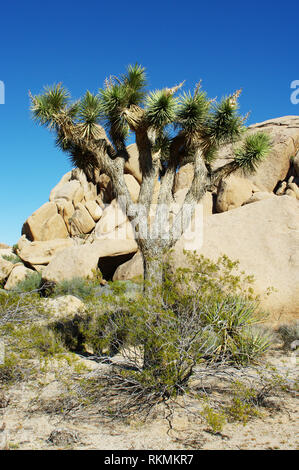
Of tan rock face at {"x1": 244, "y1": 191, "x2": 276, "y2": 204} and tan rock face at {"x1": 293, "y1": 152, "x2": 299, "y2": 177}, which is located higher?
tan rock face at {"x1": 293, "y1": 152, "x2": 299, "y2": 177}

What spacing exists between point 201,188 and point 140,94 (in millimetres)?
2864

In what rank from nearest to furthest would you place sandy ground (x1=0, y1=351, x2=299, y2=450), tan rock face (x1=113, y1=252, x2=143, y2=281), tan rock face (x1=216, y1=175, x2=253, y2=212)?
sandy ground (x1=0, y1=351, x2=299, y2=450)
tan rock face (x1=113, y1=252, x2=143, y2=281)
tan rock face (x1=216, y1=175, x2=253, y2=212)

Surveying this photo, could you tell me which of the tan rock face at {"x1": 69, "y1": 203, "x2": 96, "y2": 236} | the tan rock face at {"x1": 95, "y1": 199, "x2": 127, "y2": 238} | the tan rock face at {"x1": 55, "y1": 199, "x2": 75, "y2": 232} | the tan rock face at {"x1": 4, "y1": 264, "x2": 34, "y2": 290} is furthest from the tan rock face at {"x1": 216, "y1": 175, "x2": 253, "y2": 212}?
the tan rock face at {"x1": 4, "y1": 264, "x2": 34, "y2": 290}

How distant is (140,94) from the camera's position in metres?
8.91

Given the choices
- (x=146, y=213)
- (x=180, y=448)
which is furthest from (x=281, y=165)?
(x=180, y=448)

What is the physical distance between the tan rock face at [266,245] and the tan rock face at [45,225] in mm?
13197

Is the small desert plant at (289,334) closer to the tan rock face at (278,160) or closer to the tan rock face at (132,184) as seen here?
the tan rock face at (278,160)

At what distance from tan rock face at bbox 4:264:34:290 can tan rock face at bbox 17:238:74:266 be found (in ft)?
2.60

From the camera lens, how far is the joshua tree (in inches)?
320

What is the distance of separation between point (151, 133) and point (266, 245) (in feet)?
15.3

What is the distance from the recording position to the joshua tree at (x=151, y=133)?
8117 mm

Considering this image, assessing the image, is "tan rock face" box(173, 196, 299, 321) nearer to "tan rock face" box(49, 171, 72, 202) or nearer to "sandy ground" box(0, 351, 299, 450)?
"sandy ground" box(0, 351, 299, 450)

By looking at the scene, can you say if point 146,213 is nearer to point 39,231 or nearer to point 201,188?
point 201,188

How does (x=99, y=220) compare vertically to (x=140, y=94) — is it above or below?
below
